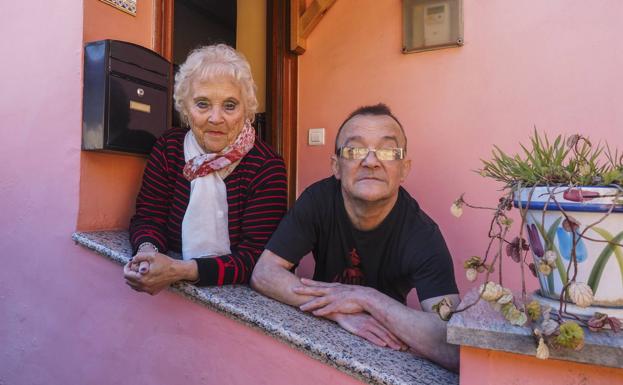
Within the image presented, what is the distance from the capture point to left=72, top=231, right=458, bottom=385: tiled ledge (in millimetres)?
1100

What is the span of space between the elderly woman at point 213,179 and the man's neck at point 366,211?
32 centimetres

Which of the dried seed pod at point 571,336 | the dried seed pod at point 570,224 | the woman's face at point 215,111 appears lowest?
→ the dried seed pod at point 571,336

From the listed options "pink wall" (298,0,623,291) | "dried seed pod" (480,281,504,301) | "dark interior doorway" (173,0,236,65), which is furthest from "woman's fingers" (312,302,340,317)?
"dark interior doorway" (173,0,236,65)

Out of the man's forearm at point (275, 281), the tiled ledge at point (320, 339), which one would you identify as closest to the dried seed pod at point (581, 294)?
the tiled ledge at point (320, 339)

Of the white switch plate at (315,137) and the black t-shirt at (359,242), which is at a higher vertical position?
the white switch plate at (315,137)

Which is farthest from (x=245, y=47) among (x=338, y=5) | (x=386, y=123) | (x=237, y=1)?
(x=386, y=123)

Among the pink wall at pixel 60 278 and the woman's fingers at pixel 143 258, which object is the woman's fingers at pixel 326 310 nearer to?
the pink wall at pixel 60 278

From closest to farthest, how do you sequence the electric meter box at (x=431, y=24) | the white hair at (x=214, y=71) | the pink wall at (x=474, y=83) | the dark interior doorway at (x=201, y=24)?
1. the white hair at (x=214, y=71)
2. the pink wall at (x=474, y=83)
3. the electric meter box at (x=431, y=24)
4. the dark interior doorway at (x=201, y=24)

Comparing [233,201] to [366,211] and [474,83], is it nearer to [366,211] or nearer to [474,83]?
[366,211]

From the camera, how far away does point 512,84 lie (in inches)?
104

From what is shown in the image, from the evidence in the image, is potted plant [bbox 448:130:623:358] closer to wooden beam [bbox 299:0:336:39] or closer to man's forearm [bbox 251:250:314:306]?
man's forearm [bbox 251:250:314:306]

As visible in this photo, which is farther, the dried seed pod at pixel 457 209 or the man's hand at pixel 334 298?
the man's hand at pixel 334 298

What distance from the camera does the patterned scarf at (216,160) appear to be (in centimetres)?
186

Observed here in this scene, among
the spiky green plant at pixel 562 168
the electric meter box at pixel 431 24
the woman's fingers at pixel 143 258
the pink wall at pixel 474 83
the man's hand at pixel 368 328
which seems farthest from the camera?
the electric meter box at pixel 431 24
